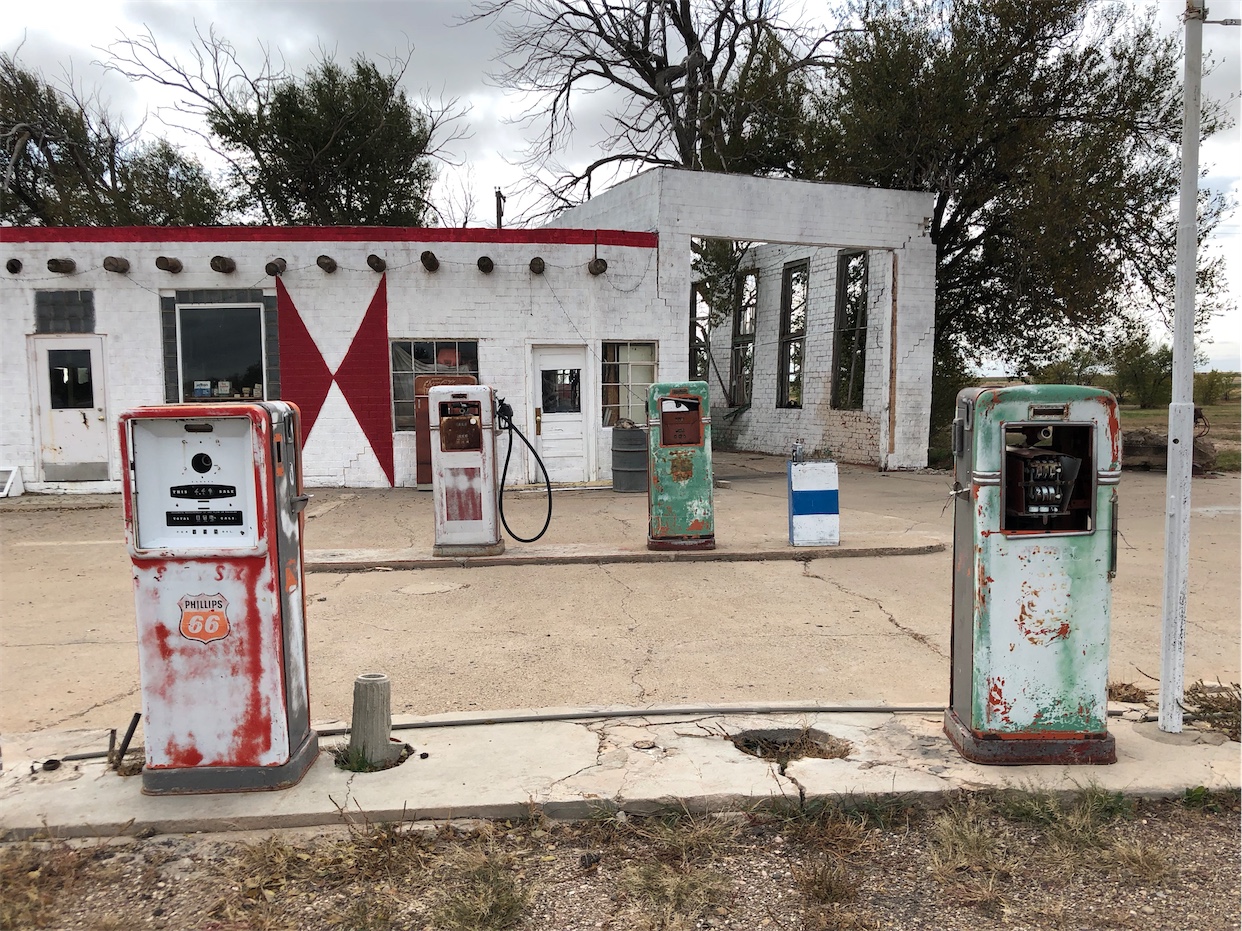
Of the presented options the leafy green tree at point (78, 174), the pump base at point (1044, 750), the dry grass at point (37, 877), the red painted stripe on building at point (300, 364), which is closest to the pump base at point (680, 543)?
the pump base at point (1044, 750)

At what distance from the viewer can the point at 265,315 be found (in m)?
12.4

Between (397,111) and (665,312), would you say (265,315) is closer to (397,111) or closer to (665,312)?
(665,312)

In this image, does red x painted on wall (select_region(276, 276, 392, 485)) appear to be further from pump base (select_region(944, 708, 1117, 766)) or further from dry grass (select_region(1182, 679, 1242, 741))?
dry grass (select_region(1182, 679, 1242, 741))

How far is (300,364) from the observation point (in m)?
12.4

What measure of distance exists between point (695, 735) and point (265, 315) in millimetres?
10896

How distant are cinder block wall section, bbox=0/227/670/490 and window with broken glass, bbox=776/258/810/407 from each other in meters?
6.39

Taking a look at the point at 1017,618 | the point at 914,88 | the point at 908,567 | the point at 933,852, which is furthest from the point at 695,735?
the point at 914,88

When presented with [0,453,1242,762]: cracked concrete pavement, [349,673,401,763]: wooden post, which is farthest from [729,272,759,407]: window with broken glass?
[349,673,401,763]: wooden post

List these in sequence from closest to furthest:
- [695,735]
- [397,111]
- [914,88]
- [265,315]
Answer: [695,735] < [265,315] < [914,88] < [397,111]

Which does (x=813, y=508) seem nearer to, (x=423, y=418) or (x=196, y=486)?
(x=196, y=486)

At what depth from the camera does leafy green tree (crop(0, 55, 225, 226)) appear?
Result: 2155 cm

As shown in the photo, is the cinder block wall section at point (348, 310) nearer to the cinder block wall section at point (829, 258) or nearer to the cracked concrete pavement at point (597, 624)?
the cinder block wall section at point (829, 258)

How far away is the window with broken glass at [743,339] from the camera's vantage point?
20.6 m

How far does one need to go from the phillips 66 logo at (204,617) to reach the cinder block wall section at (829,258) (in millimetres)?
10309
